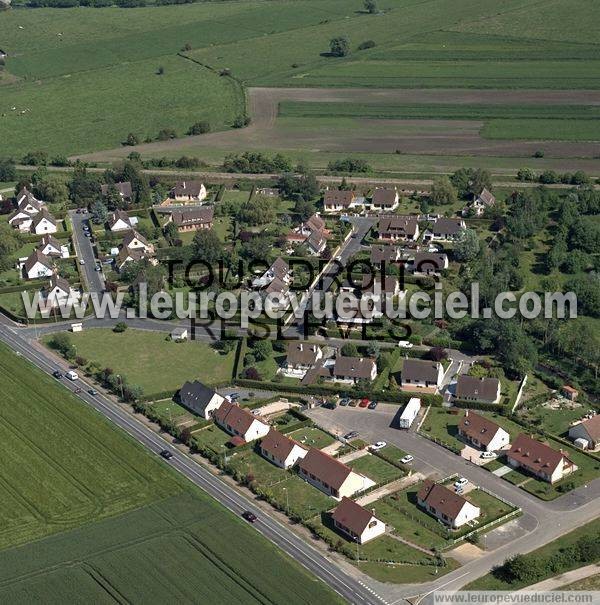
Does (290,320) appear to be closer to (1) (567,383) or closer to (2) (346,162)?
(1) (567,383)

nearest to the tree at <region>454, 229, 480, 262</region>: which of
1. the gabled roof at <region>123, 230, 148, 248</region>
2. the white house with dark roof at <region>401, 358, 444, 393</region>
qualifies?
the white house with dark roof at <region>401, 358, 444, 393</region>

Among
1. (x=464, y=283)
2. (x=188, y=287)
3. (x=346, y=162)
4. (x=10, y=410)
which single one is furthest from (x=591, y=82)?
(x=10, y=410)

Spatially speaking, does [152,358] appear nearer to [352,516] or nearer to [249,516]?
[249,516]

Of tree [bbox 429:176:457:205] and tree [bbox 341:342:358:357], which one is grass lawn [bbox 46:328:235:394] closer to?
tree [bbox 341:342:358:357]

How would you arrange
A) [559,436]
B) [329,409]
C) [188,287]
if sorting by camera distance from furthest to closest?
[188,287]
[329,409]
[559,436]

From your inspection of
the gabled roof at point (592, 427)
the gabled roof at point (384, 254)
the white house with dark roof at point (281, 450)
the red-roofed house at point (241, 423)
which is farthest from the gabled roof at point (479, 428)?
the gabled roof at point (384, 254)

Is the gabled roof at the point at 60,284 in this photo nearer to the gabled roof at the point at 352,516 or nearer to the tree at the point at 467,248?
the tree at the point at 467,248

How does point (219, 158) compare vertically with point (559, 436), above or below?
above
